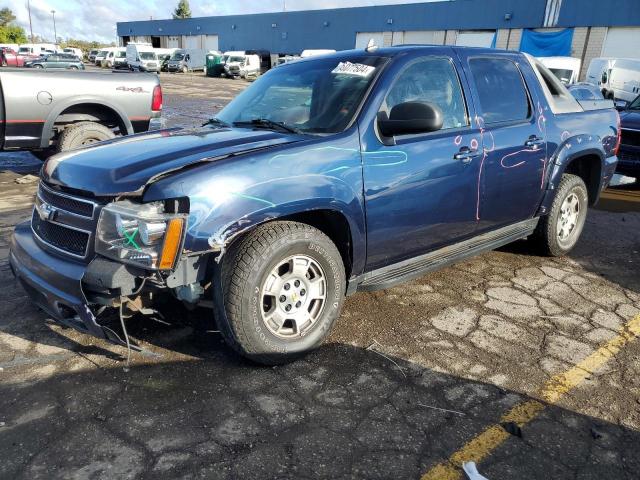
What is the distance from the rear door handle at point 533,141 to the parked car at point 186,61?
52.4 metres

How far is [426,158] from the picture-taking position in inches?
140

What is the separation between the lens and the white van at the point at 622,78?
20.9 meters

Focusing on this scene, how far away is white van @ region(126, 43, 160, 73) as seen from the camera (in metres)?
47.7

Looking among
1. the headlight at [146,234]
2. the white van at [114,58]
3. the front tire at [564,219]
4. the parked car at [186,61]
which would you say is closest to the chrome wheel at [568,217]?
the front tire at [564,219]

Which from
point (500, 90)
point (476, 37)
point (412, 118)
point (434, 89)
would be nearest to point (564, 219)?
point (500, 90)

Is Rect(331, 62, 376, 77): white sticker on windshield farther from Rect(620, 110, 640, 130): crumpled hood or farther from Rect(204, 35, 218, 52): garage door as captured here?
Rect(204, 35, 218, 52): garage door

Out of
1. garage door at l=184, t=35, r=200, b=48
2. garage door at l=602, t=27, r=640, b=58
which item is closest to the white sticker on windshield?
garage door at l=602, t=27, r=640, b=58

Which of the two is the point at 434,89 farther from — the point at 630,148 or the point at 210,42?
the point at 210,42

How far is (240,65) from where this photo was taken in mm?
45750

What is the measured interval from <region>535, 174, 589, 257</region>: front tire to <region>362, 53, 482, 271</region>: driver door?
127 cm

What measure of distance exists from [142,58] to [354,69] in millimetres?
49683

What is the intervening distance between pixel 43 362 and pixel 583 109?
4895mm

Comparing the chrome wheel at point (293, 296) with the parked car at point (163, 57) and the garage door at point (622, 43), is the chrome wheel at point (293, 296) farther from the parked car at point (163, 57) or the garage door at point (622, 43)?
the parked car at point (163, 57)

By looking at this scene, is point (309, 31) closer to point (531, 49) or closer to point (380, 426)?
point (531, 49)
